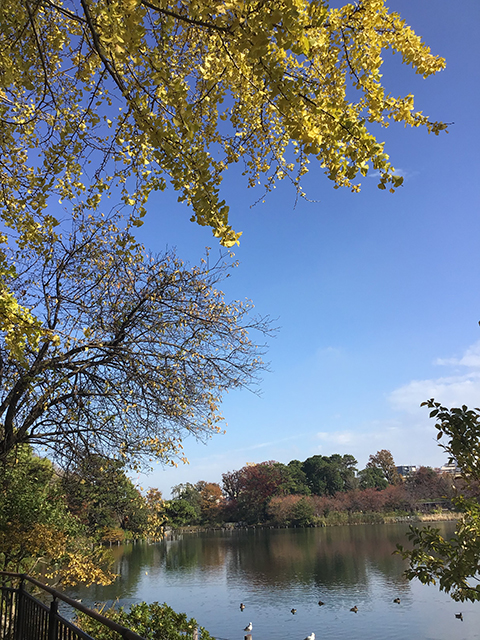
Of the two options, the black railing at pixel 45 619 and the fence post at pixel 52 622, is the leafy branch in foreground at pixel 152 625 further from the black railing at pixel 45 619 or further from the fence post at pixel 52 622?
the fence post at pixel 52 622

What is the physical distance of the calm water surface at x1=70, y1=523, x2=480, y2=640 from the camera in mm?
13688

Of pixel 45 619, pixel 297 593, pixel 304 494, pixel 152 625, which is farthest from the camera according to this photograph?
pixel 304 494

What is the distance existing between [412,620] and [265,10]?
56.3ft

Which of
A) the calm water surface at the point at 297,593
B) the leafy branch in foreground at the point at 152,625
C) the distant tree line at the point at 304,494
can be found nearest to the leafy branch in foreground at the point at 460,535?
the leafy branch in foreground at the point at 152,625

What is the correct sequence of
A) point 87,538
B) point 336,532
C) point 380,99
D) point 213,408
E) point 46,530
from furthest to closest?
point 336,532
point 87,538
point 46,530
point 213,408
point 380,99

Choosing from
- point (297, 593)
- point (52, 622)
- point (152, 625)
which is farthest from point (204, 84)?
point (297, 593)

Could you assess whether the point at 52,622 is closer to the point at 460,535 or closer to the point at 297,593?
the point at 460,535

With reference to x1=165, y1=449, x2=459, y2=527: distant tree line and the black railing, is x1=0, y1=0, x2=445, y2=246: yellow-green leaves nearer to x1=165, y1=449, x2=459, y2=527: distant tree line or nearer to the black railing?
the black railing

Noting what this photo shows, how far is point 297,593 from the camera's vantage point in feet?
59.7

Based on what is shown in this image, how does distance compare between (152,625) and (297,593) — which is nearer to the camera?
(152,625)

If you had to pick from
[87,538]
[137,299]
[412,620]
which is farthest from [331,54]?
[412,620]

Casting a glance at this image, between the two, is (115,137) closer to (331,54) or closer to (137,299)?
(331,54)

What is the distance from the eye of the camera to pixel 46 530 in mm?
9000

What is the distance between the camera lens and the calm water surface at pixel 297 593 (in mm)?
13688
